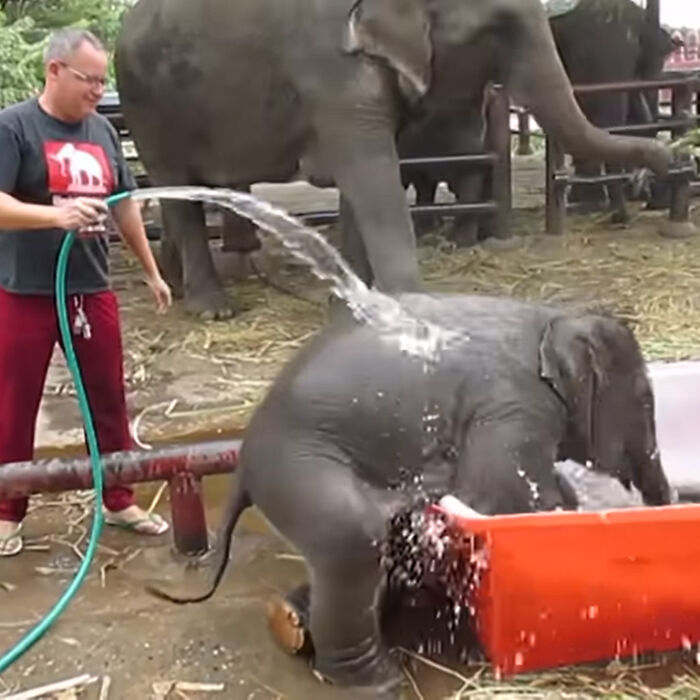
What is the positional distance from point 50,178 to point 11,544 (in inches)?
37.7

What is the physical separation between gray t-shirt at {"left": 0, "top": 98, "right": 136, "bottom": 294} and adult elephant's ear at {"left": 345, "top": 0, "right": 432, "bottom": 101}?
65.3 inches

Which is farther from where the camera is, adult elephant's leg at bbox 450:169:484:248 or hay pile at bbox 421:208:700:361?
adult elephant's leg at bbox 450:169:484:248

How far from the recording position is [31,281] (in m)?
3.45

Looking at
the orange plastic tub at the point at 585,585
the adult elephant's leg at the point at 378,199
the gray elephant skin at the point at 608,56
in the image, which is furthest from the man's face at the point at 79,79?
the gray elephant skin at the point at 608,56

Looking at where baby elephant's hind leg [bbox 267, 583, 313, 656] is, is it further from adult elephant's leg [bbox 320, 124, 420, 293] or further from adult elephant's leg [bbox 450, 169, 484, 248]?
adult elephant's leg [bbox 450, 169, 484, 248]

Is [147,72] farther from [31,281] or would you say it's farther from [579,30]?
[579,30]

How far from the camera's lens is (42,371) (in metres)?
3.56

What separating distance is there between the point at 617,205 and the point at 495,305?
5.60 metres

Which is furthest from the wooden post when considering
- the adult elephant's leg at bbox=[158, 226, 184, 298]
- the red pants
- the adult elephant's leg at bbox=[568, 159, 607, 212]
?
the red pants

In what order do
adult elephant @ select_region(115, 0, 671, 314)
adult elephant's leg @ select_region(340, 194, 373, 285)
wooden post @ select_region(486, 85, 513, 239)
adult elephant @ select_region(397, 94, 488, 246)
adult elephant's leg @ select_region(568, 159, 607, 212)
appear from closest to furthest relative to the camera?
adult elephant @ select_region(115, 0, 671, 314)
adult elephant's leg @ select_region(340, 194, 373, 285)
wooden post @ select_region(486, 85, 513, 239)
adult elephant @ select_region(397, 94, 488, 246)
adult elephant's leg @ select_region(568, 159, 607, 212)

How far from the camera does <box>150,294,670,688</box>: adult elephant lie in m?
2.64

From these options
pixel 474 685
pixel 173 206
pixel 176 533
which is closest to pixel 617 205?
pixel 173 206

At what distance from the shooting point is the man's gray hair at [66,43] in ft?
10.7

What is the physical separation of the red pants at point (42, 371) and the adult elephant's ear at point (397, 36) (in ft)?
5.87
